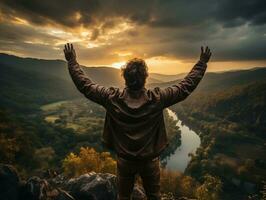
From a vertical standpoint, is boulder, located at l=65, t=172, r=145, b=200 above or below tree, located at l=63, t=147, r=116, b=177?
above

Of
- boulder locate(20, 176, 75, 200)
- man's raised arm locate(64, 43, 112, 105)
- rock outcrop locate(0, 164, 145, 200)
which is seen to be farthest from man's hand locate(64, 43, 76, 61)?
boulder locate(20, 176, 75, 200)

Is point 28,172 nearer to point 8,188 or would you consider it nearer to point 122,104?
point 8,188

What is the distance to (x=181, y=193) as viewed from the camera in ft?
135

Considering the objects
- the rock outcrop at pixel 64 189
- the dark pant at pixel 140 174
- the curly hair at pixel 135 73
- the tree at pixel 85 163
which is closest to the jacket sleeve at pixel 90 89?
the curly hair at pixel 135 73

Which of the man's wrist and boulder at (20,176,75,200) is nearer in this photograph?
the man's wrist

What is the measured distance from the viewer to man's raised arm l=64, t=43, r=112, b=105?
3.60 metres

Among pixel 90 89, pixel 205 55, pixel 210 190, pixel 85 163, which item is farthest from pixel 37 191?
pixel 210 190

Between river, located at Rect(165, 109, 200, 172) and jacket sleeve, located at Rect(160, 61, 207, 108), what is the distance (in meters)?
58.4

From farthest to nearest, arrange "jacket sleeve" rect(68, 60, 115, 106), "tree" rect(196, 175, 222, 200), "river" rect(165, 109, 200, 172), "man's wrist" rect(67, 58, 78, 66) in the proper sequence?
"river" rect(165, 109, 200, 172)
"tree" rect(196, 175, 222, 200)
"man's wrist" rect(67, 58, 78, 66)
"jacket sleeve" rect(68, 60, 115, 106)

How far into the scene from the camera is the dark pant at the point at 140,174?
366cm

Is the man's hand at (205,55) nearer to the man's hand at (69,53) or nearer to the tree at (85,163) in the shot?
the man's hand at (69,53)

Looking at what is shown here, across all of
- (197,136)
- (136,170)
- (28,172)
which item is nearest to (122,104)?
(136,170)

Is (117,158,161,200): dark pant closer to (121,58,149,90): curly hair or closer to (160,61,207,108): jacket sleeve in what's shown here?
(160,61,207,108): jacket sleeve

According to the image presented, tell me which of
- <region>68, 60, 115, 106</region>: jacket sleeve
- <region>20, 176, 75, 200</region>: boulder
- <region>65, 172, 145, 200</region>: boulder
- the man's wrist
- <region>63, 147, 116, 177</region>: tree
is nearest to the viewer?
<region>68, 60, 115, 106</region>: jacket sleeve
